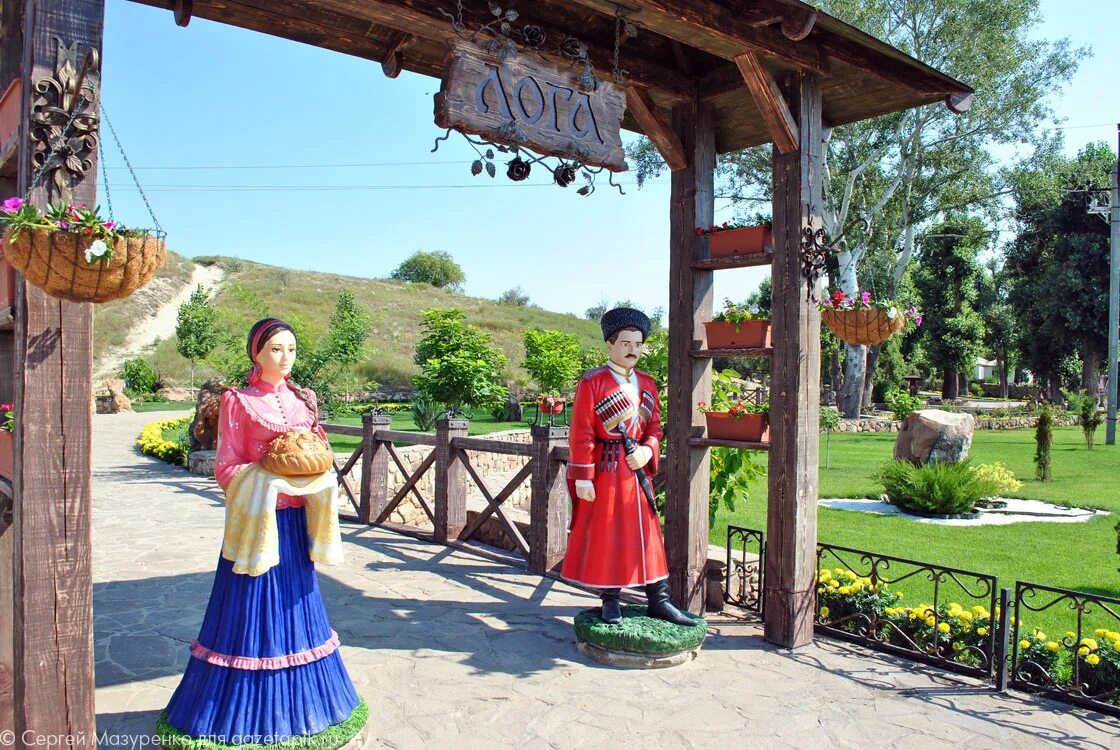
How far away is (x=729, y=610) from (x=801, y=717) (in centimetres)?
184

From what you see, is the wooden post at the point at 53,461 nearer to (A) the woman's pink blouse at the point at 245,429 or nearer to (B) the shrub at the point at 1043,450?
(A) the woman's pink blouse at the point at 245,429

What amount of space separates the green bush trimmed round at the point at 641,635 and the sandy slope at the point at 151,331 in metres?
39.2

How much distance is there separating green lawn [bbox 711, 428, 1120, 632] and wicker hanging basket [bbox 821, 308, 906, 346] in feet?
9.06

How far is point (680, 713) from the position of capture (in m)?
3.83

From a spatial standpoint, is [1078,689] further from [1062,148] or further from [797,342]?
[1062,148]

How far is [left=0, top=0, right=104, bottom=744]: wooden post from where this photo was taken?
107 inches

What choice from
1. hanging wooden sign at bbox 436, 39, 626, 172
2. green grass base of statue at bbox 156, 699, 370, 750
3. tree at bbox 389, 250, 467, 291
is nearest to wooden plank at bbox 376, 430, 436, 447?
hanging wooden sign at bbox 436, 39, 626, 172

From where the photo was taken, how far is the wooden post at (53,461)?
8.90 ft

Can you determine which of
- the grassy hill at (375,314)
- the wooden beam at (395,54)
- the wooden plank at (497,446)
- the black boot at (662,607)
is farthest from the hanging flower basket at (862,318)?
A: the grassy hill at (375,314)

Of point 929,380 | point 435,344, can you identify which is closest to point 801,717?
point 435,344

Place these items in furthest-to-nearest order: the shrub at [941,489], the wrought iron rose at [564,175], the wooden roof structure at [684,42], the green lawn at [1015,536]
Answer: the shrub at [941,489], the green lawn at [1015,536], the wrought iron rose at [564,175], the wooden roof structure at [684,42]

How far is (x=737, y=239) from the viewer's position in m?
5.08

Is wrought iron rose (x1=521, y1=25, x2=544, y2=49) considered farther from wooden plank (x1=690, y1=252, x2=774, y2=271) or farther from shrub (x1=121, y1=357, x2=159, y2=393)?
shrub (x1=121, y1=357, x2=159, y2=393)

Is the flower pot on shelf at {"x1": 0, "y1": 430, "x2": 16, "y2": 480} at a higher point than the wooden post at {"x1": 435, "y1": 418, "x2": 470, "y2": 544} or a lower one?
higher
